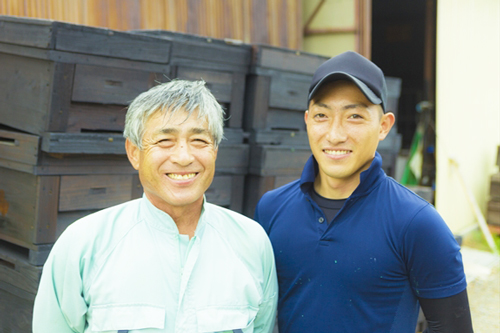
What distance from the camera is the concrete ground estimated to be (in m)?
4.86

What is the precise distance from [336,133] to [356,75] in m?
0.24

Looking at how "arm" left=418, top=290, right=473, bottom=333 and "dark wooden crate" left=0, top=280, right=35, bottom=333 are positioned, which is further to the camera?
"dark wooden crate" left=0, top=280, right=35, bottom=333

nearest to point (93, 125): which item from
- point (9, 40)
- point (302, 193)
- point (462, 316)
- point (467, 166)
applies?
point (9, 40)

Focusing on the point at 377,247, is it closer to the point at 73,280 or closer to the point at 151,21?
the point at 73,280

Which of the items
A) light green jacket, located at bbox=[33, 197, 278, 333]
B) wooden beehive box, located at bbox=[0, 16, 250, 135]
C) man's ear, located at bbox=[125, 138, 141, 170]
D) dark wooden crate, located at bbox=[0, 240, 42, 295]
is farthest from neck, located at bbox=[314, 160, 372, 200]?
dark wooden crate, located at bbox=[0, 240, 42, 295]

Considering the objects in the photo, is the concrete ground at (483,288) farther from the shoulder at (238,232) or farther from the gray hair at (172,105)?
the gray hair at (172,105)

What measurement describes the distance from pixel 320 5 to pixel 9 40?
5645 millimetres

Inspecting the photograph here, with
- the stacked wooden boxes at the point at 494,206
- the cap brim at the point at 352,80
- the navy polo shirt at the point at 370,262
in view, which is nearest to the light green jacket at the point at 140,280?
the navy polo shirt at the point at 370,262

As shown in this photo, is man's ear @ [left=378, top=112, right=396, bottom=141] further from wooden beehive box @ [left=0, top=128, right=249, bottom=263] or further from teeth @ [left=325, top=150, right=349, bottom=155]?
wooden beehive box @ [left=0, top=128, right=249, bottom=263]

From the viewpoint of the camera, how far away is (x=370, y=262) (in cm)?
190

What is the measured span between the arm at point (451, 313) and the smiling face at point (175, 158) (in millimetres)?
957

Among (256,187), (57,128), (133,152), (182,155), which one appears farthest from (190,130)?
(256,187)

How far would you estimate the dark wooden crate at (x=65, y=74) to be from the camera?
309 cm

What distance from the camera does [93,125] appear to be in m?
3.34
